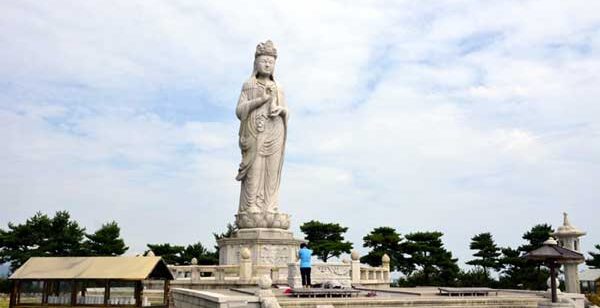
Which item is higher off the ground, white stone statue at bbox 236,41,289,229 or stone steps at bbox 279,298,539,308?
white stone statue at bbox 236,41,289,229

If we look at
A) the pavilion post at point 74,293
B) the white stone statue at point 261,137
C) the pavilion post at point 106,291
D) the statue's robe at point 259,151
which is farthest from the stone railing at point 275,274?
the pavilion post at point 74,293

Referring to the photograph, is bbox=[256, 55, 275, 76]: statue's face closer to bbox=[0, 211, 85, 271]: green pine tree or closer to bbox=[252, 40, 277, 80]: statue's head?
bbox=[252, 40, 277, 80]: statue's head

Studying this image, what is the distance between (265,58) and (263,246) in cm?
750

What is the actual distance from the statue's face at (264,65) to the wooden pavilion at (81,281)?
1238 centimetres

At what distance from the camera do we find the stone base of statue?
792 inches

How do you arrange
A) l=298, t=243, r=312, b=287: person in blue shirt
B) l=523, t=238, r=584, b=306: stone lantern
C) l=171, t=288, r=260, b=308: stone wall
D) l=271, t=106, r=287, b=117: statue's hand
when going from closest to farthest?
l=171, t=288, r=260, b=308: stone wall, l=523, t=238, r=584, b=306: stone lantern, l=298, t=243, r=312, b=287: person in blue shirt, l=271, t=106, r=287, b=117: statue's hand

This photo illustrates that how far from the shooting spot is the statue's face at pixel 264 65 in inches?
889

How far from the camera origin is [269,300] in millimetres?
10414

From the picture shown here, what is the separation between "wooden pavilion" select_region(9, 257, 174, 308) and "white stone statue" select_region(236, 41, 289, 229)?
10.1 meters

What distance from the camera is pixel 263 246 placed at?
20.2 metres

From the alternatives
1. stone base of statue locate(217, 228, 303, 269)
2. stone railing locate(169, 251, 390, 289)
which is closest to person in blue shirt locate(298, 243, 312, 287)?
stone railing locate(169, 251, 390, 289)

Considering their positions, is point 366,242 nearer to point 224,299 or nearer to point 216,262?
point 216,262

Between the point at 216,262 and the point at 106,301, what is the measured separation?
20.3 metres

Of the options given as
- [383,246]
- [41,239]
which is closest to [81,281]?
[41,239]
